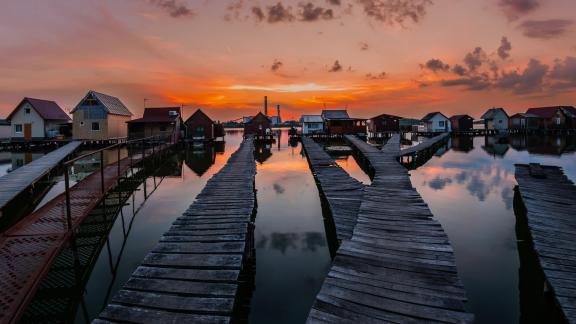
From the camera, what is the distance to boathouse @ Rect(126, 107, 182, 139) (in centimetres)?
5393

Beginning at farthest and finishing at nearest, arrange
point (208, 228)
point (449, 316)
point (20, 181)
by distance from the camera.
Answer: point (20, 181)
point (208, 228)
point (449, 316)

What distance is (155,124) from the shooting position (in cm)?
5491

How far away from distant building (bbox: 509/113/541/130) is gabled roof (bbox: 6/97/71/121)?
10228 centimetres

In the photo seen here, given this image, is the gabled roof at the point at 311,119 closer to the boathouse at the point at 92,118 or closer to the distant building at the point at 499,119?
the boathouse at the point at 92,118

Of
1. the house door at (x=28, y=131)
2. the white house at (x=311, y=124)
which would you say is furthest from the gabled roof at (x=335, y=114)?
the house door at (x=28, y=131)

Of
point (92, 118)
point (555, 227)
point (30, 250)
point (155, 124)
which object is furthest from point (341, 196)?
point (92, 118)

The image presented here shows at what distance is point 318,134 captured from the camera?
237 ft

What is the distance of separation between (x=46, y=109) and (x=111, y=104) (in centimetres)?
1015

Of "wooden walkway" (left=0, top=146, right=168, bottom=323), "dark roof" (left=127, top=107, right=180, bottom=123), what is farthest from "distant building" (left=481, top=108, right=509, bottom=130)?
"wooden walkway" (left=0, top=146, right=168, bottom=323)

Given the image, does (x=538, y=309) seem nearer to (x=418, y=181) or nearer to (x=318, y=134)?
(x=418, y=181)

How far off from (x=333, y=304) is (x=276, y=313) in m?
2.78

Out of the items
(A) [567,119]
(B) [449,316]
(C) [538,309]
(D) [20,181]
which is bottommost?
(C) [538,309]

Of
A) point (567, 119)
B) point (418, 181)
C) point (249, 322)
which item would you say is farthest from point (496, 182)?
point (567, 119)

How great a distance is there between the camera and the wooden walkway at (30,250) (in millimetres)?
6945
